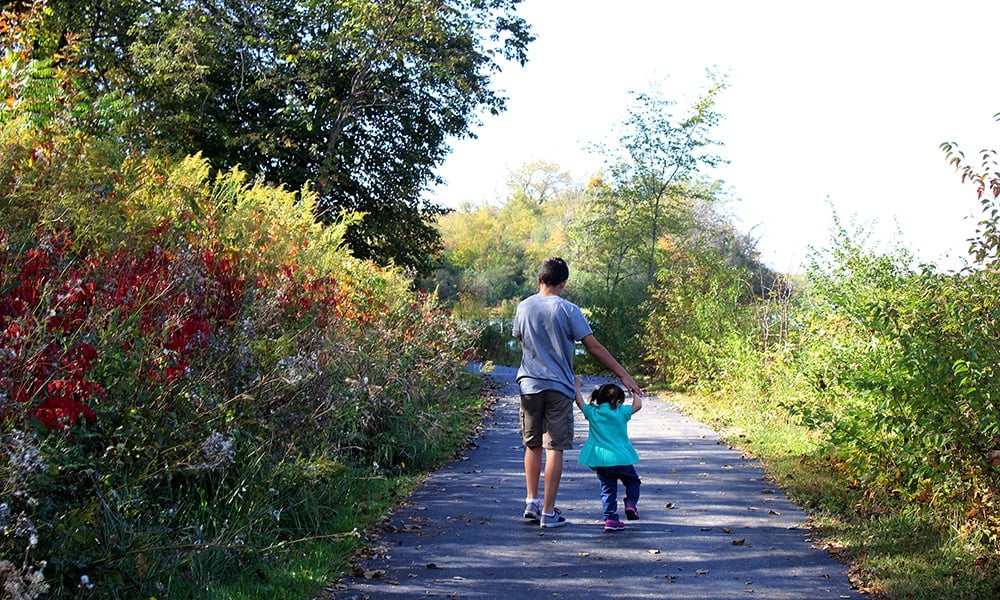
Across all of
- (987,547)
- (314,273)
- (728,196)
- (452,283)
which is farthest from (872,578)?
(728,196)

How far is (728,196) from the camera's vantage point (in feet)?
228

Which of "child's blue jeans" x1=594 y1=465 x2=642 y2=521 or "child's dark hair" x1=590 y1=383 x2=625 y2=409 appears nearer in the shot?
"child's blue jeans" x1=594 y1=465 x2=642 y2=521

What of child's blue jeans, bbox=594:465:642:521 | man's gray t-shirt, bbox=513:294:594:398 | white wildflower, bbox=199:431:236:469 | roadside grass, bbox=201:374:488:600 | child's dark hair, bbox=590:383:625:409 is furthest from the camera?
child's dark hair, bbox=590:383:625:409

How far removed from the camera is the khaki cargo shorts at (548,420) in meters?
Result: 7.72

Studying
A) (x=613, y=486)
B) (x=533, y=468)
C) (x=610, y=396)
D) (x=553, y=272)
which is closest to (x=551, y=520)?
(x=533, y=468)

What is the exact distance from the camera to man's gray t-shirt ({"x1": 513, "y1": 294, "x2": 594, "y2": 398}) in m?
7.72

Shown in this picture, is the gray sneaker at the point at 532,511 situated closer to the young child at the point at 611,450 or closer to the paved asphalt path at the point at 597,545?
the paved asphalt path at the point at 597,545

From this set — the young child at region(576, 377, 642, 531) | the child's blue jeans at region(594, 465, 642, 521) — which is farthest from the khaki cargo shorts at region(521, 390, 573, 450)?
the child's blue jeans at region(594, 465, 642, 521)

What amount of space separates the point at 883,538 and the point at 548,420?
99.8 inches

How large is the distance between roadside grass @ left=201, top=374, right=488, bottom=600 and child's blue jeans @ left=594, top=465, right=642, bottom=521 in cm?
177

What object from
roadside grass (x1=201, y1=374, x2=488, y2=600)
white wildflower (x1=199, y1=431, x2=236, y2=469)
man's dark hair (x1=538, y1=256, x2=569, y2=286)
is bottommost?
roadside grass (x1=201, y1=374, x2=488, y2=600)

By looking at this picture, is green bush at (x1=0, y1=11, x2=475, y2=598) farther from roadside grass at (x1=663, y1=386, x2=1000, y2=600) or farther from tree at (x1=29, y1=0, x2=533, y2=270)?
tree at (x1=29, y1=0, x2=533, y2=270)

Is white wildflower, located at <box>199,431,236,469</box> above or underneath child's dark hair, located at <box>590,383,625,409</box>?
underneath

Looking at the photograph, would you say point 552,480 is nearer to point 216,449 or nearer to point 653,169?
point 216,449
